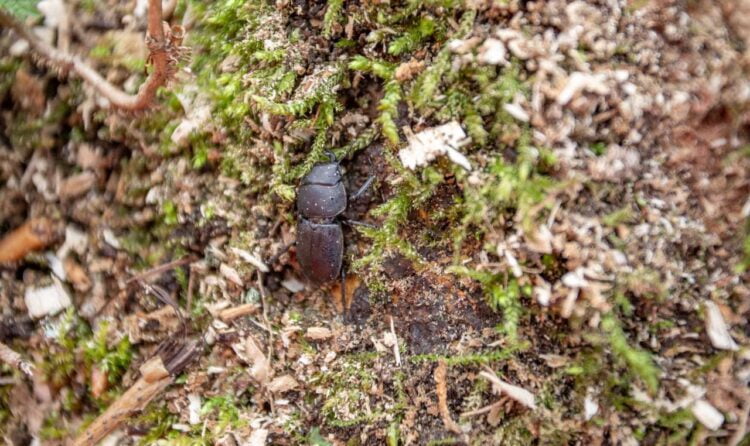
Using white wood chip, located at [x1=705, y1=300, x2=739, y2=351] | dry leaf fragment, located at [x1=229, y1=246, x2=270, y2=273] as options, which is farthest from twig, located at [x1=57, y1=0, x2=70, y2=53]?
white wood chip, located at [x1=705, y1=300, x2=739, y2=351]

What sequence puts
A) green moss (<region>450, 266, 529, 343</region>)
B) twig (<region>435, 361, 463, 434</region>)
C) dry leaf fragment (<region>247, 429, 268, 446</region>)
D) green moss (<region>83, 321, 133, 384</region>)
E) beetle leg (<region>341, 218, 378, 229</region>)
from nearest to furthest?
green moss (<region>450, 266, 529, 343</region>) → twig (<region>435, 361, 463, 434</region>) → dry leaf fragment (<region>247, 429, 268, 446</region>) → beetle leg (<region>341, 218, 378, 229</region>) → green moss (<region>83, 321, 133, 384</region>)

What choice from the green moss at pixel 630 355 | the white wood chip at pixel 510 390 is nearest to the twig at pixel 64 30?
the white wood chip at pixel 510 390

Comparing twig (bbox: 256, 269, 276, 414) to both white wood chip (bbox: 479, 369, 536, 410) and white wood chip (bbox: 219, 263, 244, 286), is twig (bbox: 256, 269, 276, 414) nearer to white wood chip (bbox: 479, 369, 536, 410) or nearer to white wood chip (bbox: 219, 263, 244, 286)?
white wood chip (bbox: 219, 263, 244, 286)

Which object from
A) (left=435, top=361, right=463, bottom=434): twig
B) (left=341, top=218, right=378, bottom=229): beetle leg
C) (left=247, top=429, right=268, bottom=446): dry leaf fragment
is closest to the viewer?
(left=435, top=361, right=463, bottom=434): twig

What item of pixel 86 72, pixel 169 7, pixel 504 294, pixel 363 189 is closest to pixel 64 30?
pixel 86 72

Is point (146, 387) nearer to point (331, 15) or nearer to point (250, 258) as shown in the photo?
point (250, 258)

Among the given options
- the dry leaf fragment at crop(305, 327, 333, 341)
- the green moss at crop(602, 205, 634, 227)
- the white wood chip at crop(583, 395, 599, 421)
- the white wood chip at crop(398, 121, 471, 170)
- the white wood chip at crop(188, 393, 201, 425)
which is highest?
the white wood chip at crop(398, 121, 471, 170)
